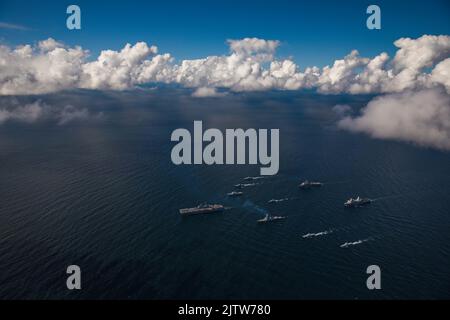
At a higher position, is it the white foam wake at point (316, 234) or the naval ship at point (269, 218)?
the naval ship at point (269, 218)

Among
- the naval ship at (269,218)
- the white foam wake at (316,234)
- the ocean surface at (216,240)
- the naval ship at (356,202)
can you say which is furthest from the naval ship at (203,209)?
the naval ship at (356,202)

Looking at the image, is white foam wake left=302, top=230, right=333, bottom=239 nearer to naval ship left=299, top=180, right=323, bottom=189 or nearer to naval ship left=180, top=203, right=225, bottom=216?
naval ship left=180, top=203, right=225, bottom=216

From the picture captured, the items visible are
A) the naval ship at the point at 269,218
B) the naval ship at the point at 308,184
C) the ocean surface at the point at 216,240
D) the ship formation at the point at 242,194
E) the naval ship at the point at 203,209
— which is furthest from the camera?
the naval ship at the point at 308,184

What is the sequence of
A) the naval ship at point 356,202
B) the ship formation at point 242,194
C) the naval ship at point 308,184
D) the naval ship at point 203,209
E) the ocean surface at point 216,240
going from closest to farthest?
1. the ocean surface at point 216,240
2. the ship formation at point 242,194
3. the naval ship at point 203,209
4. the naval ship at point 356,202
5. the naval ship at point 308,184

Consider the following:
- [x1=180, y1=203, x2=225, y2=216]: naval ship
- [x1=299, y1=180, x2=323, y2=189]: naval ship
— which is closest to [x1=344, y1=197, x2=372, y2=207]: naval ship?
[x1=299, y1=180, x2=323, y2=189]: naval ship

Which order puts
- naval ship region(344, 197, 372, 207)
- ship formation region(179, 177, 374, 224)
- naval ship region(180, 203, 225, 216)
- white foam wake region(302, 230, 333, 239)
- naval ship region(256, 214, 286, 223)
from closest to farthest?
white foam wake region(302, 230, 333, 239) < naval ship region(256, 214, 286, 223) < ship formation region(179, 177, 374, 224) < naval ship region(180, 203, 225, 216) < naval ship region(344, 197, 372, 207)

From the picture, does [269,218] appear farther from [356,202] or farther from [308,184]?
[308,184]

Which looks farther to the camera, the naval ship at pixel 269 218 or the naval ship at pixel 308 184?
the naval ship at pixel 308 184

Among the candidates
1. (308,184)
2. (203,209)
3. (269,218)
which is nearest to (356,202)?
(308,184)

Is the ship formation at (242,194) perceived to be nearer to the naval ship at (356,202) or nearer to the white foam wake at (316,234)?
the naval ship at (356,202)
